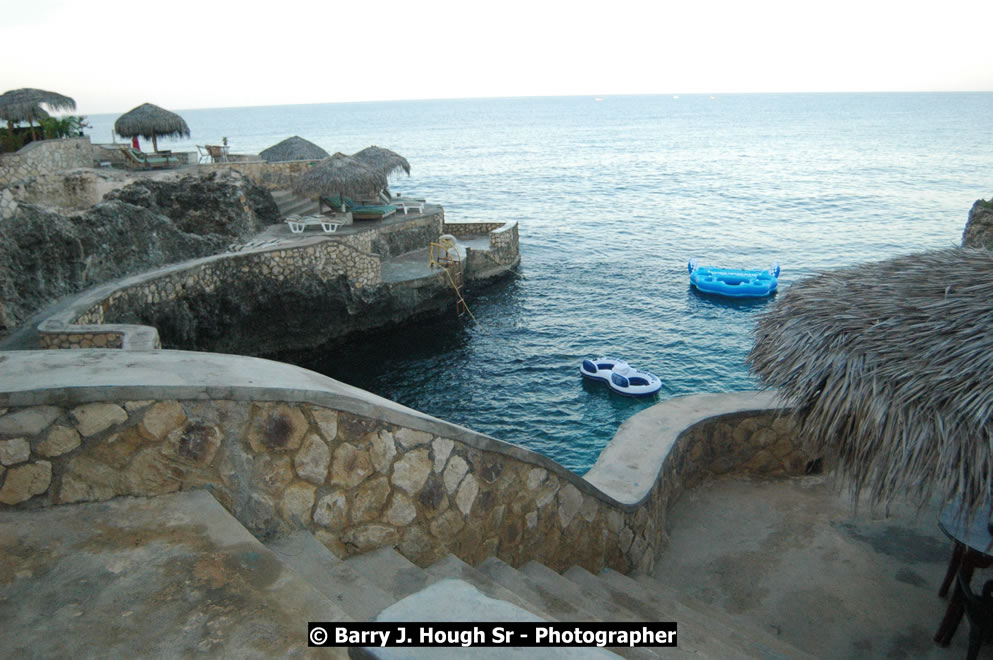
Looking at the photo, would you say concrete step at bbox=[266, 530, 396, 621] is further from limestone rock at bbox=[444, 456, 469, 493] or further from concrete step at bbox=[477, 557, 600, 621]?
concrete step at bbox=[477, 557, 600, 621]

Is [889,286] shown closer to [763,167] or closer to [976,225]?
[976,225]

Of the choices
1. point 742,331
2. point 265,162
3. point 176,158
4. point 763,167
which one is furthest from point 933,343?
point 763,167

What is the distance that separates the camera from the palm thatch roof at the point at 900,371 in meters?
3.97

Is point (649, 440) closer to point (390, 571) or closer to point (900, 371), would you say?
point (900, 371)

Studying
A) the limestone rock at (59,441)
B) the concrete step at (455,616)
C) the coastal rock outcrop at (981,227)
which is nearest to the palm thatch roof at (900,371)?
the concrete step at (455,616)

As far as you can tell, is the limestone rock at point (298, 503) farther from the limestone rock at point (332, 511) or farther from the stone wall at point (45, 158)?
the stone wall at point (45, 158)

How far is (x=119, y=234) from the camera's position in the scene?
14672mm

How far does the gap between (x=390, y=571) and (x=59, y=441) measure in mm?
1933

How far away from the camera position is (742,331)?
70.4ft

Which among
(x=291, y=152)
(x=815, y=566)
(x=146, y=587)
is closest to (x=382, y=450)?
(x=146, y=587)

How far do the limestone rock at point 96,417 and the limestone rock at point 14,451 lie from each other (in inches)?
9.5

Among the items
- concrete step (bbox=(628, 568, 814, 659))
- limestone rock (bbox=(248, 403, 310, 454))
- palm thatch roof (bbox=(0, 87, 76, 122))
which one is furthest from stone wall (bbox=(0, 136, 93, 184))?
concrete step (bbox=(628, 568, 814, 659))

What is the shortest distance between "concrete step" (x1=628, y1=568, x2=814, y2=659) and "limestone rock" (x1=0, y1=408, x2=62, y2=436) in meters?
4.20

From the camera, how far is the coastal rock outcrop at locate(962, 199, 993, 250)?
54.2 feet
